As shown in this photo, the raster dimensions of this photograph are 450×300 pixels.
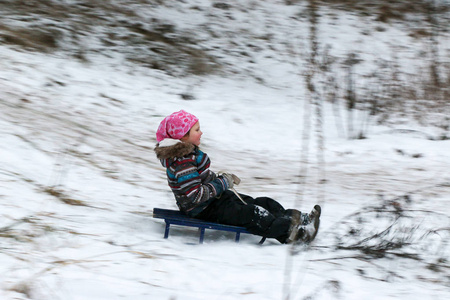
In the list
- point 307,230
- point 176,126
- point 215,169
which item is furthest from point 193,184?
point 215,169

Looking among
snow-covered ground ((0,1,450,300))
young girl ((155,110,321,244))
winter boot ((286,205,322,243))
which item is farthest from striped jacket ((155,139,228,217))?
winter boot ((286,205,322,243))

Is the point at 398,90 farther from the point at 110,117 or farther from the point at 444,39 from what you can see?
the point at 110,117

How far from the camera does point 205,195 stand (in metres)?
4.09

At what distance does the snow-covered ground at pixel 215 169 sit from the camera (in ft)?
10.3

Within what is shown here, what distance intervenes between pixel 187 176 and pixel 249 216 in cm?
55

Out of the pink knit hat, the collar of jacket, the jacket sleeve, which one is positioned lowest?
the jacket sleeve

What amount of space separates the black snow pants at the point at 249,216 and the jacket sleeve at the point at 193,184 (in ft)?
0.29

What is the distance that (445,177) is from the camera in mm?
6348

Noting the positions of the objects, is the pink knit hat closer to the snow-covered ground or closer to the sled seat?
the sled seat

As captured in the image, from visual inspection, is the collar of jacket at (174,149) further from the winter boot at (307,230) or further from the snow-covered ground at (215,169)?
the winter boot at (307,230)

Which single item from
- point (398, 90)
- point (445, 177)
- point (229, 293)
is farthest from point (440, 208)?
point (398, 90)

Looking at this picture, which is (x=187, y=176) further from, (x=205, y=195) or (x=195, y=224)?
(x=195, y=224)

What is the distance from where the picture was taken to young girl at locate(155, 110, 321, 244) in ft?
13.3

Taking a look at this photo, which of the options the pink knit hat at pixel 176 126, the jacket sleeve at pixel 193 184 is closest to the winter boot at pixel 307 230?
the jacket sleeve at pixel 193 184
